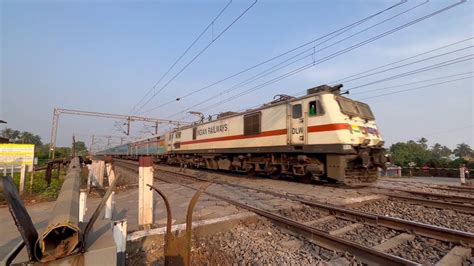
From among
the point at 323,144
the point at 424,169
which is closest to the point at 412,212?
the point at 323,144

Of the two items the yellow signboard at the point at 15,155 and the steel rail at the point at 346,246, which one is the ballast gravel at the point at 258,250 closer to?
the steel rail at the point at 346,246

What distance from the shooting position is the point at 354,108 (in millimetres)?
10125

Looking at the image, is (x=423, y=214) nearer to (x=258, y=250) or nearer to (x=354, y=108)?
(x=258, y=250)

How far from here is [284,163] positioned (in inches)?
440

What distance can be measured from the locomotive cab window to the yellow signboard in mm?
10173

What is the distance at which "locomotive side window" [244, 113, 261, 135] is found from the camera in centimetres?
1234

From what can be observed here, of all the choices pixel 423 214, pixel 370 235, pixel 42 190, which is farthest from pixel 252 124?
pixel 370 235

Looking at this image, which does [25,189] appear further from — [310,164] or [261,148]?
[310,164]

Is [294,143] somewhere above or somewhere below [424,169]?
above

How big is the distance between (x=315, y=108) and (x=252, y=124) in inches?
145

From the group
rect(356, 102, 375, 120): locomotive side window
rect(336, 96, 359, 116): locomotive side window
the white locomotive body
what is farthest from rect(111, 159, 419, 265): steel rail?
rect(356, 102, 375, 120): locomotive side window

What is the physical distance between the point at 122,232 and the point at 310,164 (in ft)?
26.5

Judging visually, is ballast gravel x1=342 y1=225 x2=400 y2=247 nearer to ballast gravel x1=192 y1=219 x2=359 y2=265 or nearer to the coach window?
ballast gravel x1=192 y1=219 x2=359 y2=265

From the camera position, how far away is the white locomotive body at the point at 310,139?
9.06 metres
